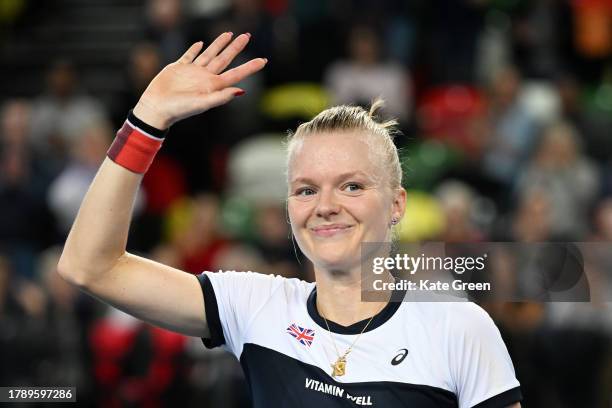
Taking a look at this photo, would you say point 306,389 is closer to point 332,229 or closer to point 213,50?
point 332,229

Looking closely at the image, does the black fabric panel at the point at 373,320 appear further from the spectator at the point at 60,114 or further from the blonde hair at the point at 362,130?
the spectator at the point at 60,114

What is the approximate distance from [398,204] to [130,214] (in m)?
0.84

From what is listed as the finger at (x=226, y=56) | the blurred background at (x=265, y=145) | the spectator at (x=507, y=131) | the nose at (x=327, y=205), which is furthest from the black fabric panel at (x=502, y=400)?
the spectator at (x=507, y=131)

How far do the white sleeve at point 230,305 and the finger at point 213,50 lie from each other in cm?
69

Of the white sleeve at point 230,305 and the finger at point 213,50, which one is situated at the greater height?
the finger at point 213,50

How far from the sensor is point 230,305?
364 cm

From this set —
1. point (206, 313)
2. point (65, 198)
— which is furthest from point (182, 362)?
point (206, 313)

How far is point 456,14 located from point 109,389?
18.1ft

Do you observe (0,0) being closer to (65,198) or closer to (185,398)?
(65,198)

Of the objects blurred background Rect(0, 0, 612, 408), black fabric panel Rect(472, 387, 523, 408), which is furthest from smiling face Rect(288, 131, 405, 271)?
blurred background Rect(0, 0, 612, 408)

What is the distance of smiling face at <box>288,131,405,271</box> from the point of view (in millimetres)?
3416

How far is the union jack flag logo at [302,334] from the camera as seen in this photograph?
3527mm

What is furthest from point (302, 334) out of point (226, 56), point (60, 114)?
point (60, 114)

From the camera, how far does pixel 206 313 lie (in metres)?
3.60
